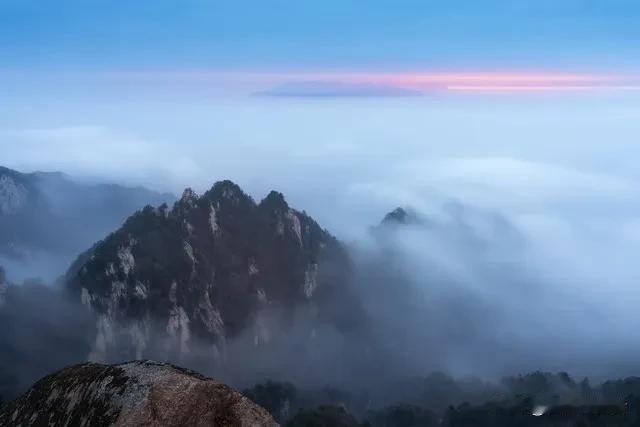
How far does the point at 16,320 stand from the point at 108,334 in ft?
69.4

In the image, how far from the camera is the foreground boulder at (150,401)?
2122 cm

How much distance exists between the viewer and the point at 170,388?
21.5 metres

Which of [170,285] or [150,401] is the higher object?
[150,401]

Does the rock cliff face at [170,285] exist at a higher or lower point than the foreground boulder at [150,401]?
lower

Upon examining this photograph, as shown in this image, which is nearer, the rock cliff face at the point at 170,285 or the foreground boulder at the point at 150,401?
the foreground boulder at the point at 150,401

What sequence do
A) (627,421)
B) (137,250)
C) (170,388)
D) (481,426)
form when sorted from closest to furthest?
(170,388)
(627,421)
(481,426)
(137,250)

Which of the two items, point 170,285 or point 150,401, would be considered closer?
point 150,401

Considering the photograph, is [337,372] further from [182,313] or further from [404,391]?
[182,313]

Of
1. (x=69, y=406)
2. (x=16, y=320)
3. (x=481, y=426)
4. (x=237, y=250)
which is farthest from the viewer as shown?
(x=237, y=250)

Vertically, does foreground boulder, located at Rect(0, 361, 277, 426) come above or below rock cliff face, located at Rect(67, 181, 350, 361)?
above

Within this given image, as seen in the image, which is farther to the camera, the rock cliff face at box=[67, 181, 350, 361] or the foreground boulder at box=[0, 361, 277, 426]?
the rock cliff face at box=[67, 181, 350, 361]

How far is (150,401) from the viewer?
69.6 ft

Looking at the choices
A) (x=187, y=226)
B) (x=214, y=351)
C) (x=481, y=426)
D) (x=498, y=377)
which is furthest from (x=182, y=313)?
(x=498, y=377)

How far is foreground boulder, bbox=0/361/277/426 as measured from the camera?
835 inches
